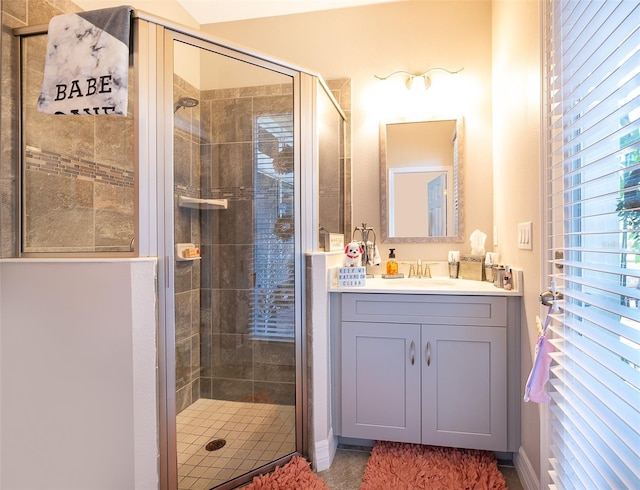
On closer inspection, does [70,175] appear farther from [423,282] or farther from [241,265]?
[423,282]

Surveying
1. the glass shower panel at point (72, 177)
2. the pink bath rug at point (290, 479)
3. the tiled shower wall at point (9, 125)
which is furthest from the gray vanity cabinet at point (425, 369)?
the tiled shower wall at point (9, 125)

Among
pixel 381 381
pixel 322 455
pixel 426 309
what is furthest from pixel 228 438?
pixel 426 309

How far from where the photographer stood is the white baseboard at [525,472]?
4.78ft

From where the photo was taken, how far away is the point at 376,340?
1.83 meters

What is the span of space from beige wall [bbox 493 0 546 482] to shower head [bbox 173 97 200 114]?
5.01ft

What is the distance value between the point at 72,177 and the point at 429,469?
2.21 metres

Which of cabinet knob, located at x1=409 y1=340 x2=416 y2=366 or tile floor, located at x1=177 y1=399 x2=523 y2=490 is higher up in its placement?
cabinet knob, located at x1=409 y1=340 x2=416 y2=366

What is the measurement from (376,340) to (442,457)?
0.69 m

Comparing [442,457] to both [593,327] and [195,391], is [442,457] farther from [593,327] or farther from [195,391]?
[195,391]

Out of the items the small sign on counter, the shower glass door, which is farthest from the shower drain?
the small sign on counter

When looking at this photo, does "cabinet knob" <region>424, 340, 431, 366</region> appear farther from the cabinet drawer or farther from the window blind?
the window blind

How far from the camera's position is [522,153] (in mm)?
1628

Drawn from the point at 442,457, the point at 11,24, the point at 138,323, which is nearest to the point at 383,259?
the point at 442,457

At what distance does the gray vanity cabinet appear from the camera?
1.72 meters
